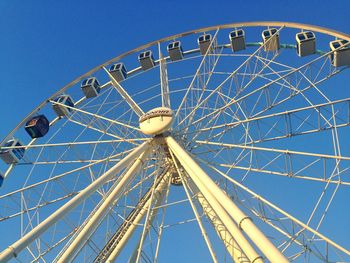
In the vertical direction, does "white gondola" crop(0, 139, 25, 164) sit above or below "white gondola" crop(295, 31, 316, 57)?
below

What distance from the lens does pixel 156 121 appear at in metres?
19.1

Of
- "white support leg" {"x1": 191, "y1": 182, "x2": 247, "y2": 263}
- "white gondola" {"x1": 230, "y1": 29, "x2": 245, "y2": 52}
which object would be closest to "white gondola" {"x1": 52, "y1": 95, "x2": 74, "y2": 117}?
"white gondola" {"x1": 230, "y1": 29, "x2": 245, "y2": 52}

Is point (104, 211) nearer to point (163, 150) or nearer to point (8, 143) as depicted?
point (163, 150)

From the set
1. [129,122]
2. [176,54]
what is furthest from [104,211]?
[176,54]

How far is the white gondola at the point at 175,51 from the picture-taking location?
81.8ft

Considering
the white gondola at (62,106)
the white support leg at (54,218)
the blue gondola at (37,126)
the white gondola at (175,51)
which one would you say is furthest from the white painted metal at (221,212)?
the white gondola at (175,51)

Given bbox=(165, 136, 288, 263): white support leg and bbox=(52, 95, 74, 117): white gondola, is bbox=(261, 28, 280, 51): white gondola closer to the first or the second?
bbox=(165, 136, 288, 263): white support leg

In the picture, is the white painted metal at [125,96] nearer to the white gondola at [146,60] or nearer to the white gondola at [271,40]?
the white gondola at [146,60]

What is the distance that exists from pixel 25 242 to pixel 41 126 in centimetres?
1143

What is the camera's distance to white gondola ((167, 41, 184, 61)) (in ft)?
81.8

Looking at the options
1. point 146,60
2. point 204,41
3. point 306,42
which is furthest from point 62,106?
point 306,42

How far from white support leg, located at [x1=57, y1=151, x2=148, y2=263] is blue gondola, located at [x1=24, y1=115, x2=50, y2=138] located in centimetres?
705

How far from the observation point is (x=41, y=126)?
2270 centimetres

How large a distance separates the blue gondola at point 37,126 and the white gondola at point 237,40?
1041cm
